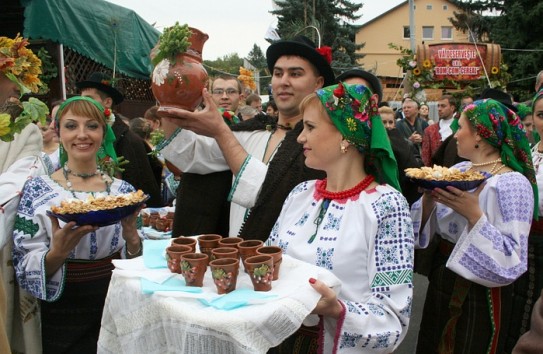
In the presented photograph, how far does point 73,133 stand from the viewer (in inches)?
125

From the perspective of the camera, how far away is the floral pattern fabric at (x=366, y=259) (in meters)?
1.95

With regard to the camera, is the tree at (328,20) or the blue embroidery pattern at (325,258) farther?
the tree at (328,20)

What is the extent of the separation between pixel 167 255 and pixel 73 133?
158 cm

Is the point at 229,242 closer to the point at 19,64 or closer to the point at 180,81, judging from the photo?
the point at 180,81

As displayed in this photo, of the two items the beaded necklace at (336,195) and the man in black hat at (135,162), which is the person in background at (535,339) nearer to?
the beaded necklace at (336,195)

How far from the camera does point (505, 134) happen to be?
317 centimetres

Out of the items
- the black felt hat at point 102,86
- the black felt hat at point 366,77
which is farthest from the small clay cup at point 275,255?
the black felt hat at point 102,86

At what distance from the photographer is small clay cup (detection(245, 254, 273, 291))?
5.79 feet

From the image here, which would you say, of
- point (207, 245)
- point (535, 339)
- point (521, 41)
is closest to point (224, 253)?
point (207, 245)

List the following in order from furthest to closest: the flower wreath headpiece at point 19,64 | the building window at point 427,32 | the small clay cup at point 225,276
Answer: the building window at point 427,32
the flower wreath headpiece at point 19,64
the small clay cup at point 225,276

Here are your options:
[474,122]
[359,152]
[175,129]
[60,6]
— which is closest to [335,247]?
[359,152]

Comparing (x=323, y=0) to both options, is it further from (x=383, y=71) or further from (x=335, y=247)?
(x=335, y=247)

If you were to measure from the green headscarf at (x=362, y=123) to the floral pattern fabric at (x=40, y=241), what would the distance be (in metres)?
1.58

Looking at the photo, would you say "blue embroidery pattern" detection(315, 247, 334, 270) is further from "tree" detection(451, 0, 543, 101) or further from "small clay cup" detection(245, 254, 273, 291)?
"tree" detection(451, 0, 543, 101)
